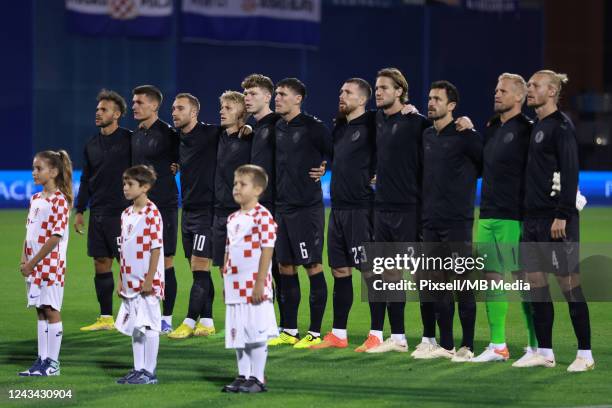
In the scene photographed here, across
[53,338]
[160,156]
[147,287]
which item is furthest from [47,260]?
[160,156]

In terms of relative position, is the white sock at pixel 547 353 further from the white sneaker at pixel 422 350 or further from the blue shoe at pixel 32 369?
the blue shoe at pixel 32 369

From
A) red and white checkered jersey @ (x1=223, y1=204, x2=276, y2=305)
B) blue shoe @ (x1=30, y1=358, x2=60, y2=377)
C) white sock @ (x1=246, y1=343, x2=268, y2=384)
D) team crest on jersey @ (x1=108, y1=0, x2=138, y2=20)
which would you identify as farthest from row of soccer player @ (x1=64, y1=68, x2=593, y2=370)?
team crest on jersey @ (x1=108, y1=0, x2=138, y2=20)

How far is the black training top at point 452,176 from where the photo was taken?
972 cm

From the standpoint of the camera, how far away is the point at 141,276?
28.0 ft

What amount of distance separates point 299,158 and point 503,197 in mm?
1934

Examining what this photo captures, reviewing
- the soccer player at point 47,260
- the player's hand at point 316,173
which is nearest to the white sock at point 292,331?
the player's hand at point 316,173

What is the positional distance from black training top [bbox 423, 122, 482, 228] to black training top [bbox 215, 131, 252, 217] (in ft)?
6.17

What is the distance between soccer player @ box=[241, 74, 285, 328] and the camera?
10734 millimetres

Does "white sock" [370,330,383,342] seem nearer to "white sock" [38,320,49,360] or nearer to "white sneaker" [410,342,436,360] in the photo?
"white sneaker" [410,342,436,360]

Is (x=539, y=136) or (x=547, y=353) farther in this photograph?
(x=547, y=353)

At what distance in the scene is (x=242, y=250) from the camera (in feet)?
26.8

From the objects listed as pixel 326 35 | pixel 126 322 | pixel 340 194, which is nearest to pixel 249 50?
pixel 326 35

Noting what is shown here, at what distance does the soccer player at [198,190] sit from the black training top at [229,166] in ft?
0.80

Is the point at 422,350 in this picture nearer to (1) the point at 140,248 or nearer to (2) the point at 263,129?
(2) the point at 263,129
